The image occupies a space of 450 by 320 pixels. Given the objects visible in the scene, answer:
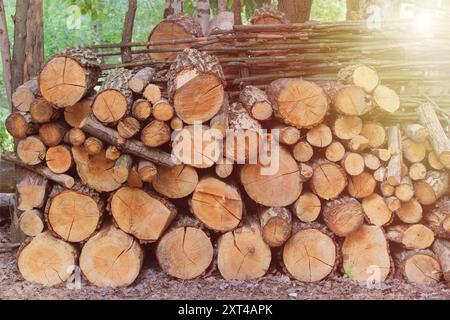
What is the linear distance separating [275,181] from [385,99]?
38.1 inches

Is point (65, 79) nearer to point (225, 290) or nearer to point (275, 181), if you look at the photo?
point (275, 181)

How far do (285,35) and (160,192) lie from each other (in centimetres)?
162

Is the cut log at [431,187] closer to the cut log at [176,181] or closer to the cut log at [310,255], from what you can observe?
the cut log at [310,255]

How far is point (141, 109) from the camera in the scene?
3344 mm

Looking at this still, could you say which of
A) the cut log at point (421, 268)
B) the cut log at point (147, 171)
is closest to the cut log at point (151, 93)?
the cut log at point (147, 171)

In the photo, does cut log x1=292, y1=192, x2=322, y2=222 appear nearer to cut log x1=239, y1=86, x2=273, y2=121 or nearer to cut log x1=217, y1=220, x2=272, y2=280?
cut log x1=217, y1=220, x2=272, y2=280

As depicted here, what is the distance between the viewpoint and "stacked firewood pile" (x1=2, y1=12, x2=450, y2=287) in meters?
3.46

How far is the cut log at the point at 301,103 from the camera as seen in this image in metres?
3.52
